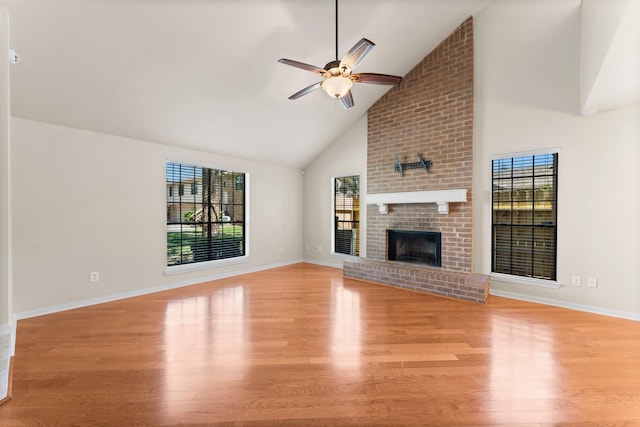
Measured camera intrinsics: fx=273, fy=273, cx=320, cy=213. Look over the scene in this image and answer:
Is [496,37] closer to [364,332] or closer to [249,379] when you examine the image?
[364,332]

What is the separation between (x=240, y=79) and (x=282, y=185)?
9.61 ft

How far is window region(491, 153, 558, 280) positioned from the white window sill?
4.49m

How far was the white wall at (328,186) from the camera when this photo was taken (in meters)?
5.71

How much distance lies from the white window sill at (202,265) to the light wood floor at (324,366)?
0.85m

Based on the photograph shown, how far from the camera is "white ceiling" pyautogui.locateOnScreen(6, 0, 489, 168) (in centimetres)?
263

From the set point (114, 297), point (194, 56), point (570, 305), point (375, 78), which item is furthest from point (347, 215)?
point (114, 297)

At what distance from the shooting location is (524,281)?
12.7 ft

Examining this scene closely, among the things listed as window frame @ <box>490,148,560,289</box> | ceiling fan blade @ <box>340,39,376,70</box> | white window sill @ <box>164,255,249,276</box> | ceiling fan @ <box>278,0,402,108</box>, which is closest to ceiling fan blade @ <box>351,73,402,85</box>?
ceiling fan @ <box>278,0,402,108</box>

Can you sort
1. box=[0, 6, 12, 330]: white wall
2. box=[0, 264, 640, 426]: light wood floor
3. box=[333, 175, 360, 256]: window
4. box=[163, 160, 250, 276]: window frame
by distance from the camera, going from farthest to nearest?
box=[333, 175, 360, 256]: window → box=[163, 160, 250, 276]: window frame → box=[0, 6, 12, 330]: white wall → box=[0, 264, 640, 426]: light wood floor

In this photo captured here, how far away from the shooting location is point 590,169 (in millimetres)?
3430

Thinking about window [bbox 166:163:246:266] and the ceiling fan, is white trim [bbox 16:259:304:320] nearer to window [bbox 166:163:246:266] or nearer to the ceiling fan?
window [bbox 166:163:246:266]

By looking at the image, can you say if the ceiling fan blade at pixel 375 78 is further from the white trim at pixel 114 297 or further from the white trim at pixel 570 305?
the white trim at pixel 114 297

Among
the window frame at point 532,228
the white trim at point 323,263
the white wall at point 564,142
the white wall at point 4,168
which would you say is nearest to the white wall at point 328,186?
the white trim at point 323,263

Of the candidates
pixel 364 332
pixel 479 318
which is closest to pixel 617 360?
pixel 479 318
